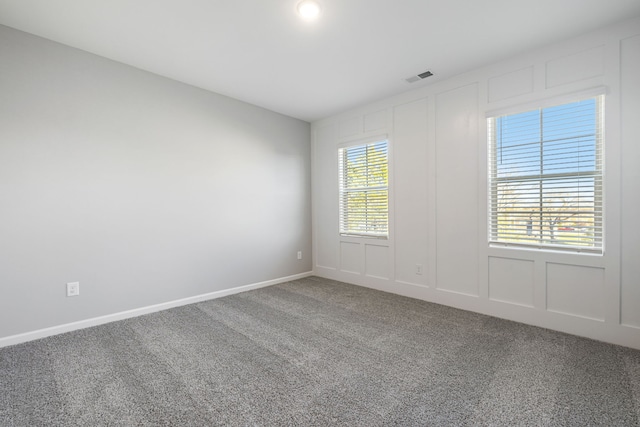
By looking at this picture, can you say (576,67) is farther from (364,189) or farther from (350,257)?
(350,257)

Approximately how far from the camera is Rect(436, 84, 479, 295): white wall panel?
3.13 metres

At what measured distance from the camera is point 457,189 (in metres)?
3.25

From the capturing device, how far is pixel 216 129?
371 cm

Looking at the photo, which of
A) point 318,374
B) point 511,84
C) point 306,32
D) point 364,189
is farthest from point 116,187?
point 511,84

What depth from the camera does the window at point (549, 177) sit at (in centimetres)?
250

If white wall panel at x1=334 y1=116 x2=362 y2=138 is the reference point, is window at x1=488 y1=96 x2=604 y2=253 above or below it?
below

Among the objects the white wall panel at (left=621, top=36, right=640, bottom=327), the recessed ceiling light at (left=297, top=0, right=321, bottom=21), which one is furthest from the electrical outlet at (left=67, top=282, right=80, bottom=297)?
the white wall panel at (left=621, top=36, right=640, bottom=327)

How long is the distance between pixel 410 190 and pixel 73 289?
368 centimetres

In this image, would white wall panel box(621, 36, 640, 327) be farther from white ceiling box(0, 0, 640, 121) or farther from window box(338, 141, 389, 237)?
window box(338, 141, 389, 237)

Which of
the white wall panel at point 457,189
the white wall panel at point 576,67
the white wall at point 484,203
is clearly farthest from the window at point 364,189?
the white wall panel at point 576,67

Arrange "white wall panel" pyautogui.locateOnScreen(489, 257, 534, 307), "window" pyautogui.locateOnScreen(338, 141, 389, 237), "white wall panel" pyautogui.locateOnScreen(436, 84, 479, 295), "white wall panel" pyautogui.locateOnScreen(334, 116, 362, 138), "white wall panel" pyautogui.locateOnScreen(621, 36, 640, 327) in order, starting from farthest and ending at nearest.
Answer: "white wall panel" pyautogui.locateOnScreen(334, 116, 362, 138) → "window" pyautogui.locateOnScreen(338, 141, 389, 237) → "white wall panel" pyautogui.locateOnScreen(436, 84, 479, 295) → "white wall panel" pyautogui.locateOnScreen(489, 257, 534, 307) → "white wall panel" pyautogui.locateOnScreen(621, 36, 640, 327)

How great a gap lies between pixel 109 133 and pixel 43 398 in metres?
2.26

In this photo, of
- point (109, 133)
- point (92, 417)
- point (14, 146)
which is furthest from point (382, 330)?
point (14, 146)

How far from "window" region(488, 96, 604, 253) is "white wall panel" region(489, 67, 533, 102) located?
20 cm
